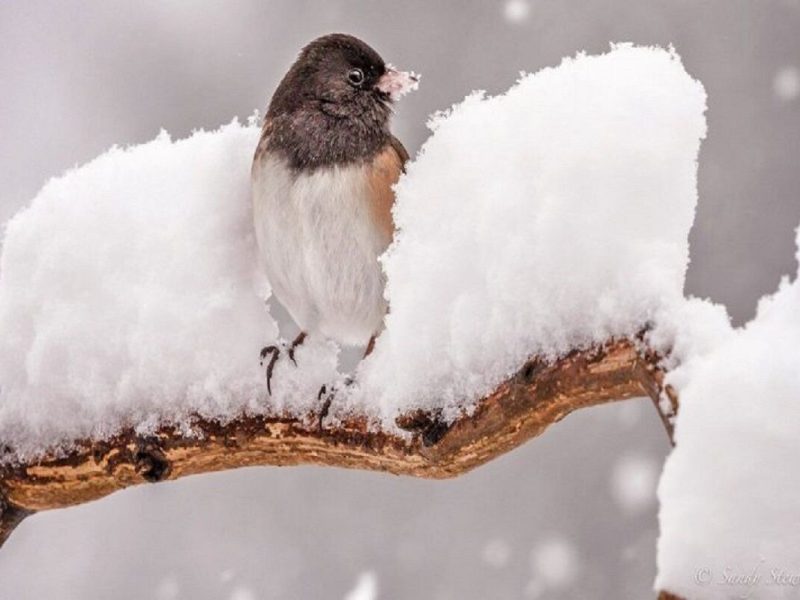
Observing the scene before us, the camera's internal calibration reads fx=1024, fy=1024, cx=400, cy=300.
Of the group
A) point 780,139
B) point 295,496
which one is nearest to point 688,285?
point 780,139

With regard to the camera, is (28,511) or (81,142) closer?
(28,511)

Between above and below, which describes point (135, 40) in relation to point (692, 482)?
above

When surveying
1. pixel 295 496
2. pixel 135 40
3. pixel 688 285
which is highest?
pixel 135 40

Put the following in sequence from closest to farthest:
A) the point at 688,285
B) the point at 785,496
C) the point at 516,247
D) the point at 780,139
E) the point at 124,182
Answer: the point at 785,496 → the point at 516,247 → the point at 124,182 → the point at 688,285 → the point at 780,139

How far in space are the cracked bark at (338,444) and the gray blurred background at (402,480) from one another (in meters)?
2.05

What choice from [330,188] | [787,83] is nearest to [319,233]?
[330,188]

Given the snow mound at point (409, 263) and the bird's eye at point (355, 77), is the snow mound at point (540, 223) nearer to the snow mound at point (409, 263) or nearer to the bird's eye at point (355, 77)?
the snow mound at point (409, 263)

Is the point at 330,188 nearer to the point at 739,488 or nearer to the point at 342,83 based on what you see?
the point at 342,83

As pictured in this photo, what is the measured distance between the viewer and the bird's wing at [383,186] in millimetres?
1755

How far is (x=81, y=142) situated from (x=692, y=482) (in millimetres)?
3297

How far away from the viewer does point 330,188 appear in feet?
5.75

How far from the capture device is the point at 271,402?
160cm

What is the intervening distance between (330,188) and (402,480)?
2241 mm

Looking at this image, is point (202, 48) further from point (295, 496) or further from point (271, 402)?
point (271, 402)
